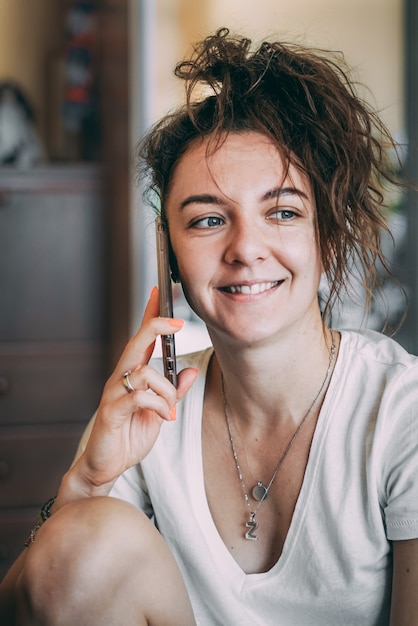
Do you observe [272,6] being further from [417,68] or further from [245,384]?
[245,384]

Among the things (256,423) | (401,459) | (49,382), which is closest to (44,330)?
(49,382)

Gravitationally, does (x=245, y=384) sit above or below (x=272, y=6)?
below

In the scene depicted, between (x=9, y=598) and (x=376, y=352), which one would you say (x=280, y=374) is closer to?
(x=376, y=352)

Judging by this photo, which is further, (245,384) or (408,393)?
(245,384)

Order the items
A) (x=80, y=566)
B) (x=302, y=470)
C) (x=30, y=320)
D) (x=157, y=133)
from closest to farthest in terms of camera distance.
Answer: (x=80, y=566) → (x=302, y=470) → (x=157, y=133) → (x=30, y=320)

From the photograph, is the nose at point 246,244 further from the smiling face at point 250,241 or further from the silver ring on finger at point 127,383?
the silver ring on finger at point 127,383

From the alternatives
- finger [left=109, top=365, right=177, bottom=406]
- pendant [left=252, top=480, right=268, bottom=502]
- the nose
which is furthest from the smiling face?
pendant [left=252, top=480, right=268, bottom=502]

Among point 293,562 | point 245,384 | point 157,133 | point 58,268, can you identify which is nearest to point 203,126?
point 157,133

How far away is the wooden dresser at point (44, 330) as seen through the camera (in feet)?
8.88

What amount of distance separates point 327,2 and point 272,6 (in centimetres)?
18

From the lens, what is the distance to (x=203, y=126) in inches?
52.0

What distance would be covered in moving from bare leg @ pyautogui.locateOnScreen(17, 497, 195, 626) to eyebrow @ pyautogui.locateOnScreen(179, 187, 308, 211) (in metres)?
0.47

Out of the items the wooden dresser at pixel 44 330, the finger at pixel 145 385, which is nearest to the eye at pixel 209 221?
the finger at pixel 145 385

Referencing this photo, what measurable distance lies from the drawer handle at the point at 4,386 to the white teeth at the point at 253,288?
1.61 meters
